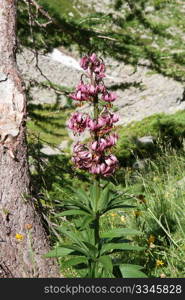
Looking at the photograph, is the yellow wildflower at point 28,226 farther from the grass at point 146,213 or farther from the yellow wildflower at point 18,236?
the grass at point 146,213

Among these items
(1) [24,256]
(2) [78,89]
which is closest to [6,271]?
(1) [24,256]

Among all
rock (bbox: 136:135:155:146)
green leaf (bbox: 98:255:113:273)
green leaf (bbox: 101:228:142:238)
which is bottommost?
green leaf (bbox: 98:255:113:273)

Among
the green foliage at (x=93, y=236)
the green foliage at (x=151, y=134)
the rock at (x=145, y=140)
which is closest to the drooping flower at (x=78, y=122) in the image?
the green foliage at (x=93, y=236)

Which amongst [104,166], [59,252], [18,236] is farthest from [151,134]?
[104,166]

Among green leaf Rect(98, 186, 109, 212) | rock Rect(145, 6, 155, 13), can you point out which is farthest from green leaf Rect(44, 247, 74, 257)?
rock Rect(145, 6, 155, 13)

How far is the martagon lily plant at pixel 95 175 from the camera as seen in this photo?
273 cm

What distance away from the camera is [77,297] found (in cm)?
289

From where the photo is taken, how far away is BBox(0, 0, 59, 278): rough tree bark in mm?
3457

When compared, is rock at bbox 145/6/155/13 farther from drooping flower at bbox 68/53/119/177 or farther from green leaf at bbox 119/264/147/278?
green leaf at bbox 119/264/147/278

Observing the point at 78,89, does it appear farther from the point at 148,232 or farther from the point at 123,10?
the point at 123,10

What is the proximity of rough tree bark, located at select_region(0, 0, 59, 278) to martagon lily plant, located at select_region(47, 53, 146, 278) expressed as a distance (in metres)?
0.57

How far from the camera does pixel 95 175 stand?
2.81 metres

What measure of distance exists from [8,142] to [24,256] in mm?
925

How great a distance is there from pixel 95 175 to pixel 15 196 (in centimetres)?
100
